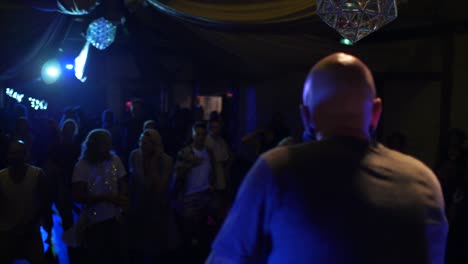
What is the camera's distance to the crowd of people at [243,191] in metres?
1.09

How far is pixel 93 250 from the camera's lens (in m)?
3.98

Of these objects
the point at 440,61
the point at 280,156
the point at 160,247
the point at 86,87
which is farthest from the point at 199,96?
the point at 280,156

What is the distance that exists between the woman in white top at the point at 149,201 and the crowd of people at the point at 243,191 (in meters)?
0.01

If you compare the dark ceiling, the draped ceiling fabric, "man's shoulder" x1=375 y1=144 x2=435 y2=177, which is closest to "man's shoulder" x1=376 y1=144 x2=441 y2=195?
"man's shoulder" x1=375 y1=144 x2=435 y2=177

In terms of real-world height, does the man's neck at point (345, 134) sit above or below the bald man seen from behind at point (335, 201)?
above

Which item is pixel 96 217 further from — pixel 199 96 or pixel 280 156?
pixel 199 96

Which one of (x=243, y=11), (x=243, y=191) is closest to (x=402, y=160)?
(x=243, y=191)

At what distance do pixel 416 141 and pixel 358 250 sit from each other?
18.5ft

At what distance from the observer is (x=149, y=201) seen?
4.40 metres

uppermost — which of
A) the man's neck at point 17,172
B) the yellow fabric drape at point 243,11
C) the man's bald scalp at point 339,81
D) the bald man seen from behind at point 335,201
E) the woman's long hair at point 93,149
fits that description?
the yellow fabric drape at point 243,11

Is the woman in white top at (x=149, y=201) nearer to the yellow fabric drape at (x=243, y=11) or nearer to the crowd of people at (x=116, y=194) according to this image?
the crowd of people at (x=116, y=194)

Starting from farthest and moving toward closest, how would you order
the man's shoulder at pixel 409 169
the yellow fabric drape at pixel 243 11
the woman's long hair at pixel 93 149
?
the woman's long hair at pixel 93 149, the yellow fabric drape at pixel 243 11, the man's shoulder at pixel 409 169

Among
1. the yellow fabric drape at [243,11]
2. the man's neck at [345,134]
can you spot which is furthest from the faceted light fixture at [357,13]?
the man's neck at [345,134]

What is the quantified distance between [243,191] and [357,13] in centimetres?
198
